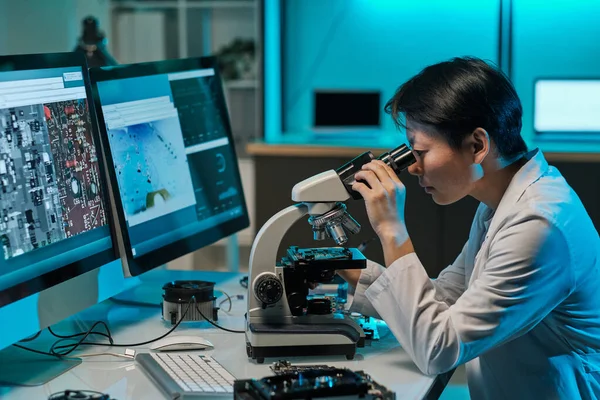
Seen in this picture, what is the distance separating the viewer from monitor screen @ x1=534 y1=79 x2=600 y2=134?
12.3 ft

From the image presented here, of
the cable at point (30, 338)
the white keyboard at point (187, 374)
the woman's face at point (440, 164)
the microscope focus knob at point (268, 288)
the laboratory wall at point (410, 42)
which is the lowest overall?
the cable at point (30, 338)

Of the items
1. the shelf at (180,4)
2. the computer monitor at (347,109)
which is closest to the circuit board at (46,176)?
the computer monitor at (347,109)

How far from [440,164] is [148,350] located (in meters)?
0.64

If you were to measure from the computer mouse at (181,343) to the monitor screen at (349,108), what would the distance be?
2498mm

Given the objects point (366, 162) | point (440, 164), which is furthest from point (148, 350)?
point (440, 164)

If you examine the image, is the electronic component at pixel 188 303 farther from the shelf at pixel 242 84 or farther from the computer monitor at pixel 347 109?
the shelf at pixel 242 84

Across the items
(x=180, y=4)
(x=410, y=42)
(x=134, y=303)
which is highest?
(x=180, y=4)

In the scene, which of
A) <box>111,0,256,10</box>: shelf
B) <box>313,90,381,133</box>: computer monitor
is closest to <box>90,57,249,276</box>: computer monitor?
<box>313,90,381,133</box>: computer monitor

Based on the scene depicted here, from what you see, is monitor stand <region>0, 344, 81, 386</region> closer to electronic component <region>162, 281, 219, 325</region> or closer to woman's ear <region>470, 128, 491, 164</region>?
electronic component <region>162, 281, 219, 325</region>

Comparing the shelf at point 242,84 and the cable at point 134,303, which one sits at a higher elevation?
the shelf at point 242,84

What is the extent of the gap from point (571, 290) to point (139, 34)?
4051 mm

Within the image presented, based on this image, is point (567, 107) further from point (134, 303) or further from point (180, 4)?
point (134, 303)

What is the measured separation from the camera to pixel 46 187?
1.46 m

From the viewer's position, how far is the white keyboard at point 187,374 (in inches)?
50.7
